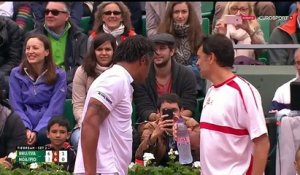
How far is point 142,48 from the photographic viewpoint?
21.5ft

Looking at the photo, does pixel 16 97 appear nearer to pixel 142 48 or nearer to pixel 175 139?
pixel 175 139

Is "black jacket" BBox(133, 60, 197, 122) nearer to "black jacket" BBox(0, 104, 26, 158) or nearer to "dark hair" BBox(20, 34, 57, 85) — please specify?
"dark hair" BBox(20, 34, 57, 85)

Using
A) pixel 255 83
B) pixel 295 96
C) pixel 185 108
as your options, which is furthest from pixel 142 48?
pixel 185 108

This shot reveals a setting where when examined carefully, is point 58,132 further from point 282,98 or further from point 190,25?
point 190,25

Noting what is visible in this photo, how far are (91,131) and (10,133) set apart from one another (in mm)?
3458

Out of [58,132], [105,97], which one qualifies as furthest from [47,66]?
[105,97]

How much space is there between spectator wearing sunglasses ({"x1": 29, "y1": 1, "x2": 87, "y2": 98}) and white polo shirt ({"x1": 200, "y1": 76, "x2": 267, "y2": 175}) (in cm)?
512

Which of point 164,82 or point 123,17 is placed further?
point 123,17

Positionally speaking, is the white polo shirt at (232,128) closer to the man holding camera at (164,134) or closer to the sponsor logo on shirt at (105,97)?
the sponsor logo on shirt at (105,97)

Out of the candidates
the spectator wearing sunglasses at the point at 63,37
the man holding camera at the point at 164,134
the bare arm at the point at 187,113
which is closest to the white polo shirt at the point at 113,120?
the man holding camera at the point at 164,134

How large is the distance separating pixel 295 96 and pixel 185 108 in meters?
2.26

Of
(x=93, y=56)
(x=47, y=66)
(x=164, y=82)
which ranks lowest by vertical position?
(x=164, y=82)

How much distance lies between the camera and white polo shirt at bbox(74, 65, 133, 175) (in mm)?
6348

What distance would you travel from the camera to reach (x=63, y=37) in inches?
455
